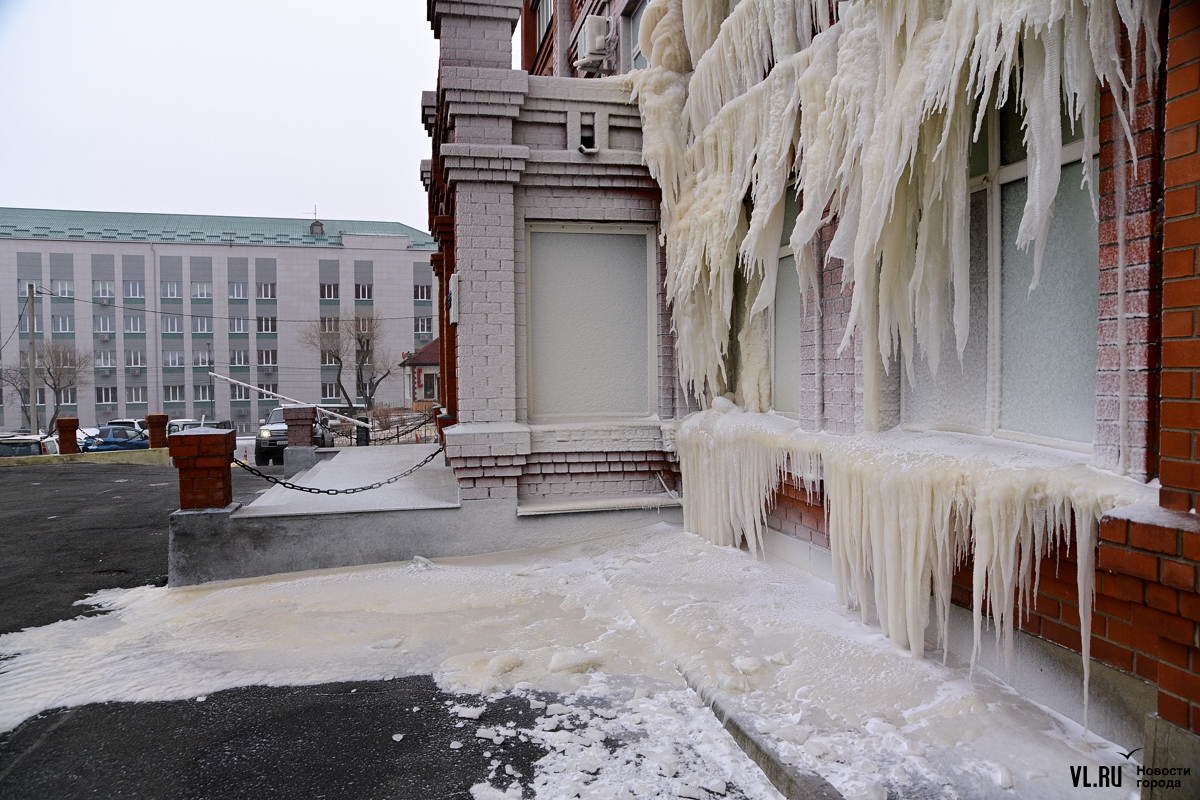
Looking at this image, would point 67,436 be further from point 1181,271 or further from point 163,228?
point 163,228

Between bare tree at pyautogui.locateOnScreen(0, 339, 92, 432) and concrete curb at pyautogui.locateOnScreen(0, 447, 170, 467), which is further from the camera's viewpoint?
bare tree at pyautogui.locateOnScreen(0, 339, 92, 432)

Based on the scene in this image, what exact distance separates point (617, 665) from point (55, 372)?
45.7 m

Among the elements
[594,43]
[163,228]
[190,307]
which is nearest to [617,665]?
[594,43]

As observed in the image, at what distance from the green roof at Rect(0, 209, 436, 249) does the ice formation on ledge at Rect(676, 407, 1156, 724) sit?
140 feet

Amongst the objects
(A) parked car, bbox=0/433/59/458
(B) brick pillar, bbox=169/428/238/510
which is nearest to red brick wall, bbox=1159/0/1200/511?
(B) brick pillar, bbox=169/428/238/510

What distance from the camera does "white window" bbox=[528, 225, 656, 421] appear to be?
6.72 metres

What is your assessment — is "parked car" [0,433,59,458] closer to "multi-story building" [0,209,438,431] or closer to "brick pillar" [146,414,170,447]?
"brick pillar" [146,414,170,447]

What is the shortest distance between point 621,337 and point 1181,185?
4986 mm

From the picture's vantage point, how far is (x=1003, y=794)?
2.43 m

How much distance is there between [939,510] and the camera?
319 cm

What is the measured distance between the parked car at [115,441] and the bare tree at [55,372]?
1825 centimetres

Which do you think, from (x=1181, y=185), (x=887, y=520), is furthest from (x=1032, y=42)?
(x=887, y=520)

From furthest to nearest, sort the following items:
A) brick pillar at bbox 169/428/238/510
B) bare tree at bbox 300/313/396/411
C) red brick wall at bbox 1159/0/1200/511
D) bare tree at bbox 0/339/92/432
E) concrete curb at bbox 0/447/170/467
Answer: bare tree at bbox 300/313/396/411 < bare tree at bbox 0/339/92/432 < concrete curb at bbox 0/447/170/467 < brick pillar at bbox 169/428/238/510 < red brick wall at bbox 1159/0/1200/511

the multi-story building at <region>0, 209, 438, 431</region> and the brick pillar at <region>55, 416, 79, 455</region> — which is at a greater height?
the multi-story building at <region>0, 209, 438, 431</region>
